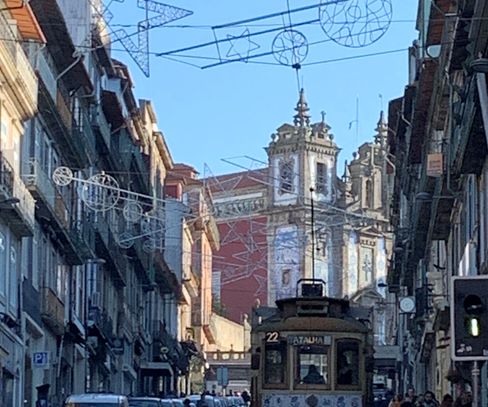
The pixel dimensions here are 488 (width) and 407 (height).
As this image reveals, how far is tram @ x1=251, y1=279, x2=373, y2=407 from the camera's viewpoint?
28359 mm

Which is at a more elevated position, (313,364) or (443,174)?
(443,174)

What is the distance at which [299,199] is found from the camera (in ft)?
357

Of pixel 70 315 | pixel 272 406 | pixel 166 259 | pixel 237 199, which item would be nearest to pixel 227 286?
pixel 237 199

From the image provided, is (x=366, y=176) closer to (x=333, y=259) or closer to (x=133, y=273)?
(x=333, y=259)

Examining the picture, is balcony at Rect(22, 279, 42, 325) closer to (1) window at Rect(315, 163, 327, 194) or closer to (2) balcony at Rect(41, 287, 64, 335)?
(2) balcony at Rect(41, 287, 64, 335)

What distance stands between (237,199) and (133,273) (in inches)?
1803

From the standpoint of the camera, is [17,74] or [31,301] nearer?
[17,74]

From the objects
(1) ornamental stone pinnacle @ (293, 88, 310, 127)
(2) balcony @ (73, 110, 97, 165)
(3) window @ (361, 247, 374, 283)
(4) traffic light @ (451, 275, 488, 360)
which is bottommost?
(4) traffic light @ (451, 275, 488, 360)

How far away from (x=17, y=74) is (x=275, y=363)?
10.8 meters

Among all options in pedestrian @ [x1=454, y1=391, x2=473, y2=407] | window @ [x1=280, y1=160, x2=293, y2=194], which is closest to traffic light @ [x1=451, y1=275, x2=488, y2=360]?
pedestrian @ [x1=454, y1=391, x2=473, y2=407]

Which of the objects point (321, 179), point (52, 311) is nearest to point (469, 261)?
point (52, 311)

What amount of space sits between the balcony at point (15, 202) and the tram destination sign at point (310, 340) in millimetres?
8669

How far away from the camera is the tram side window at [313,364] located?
1123 inches

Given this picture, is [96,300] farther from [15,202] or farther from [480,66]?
[480,66]
